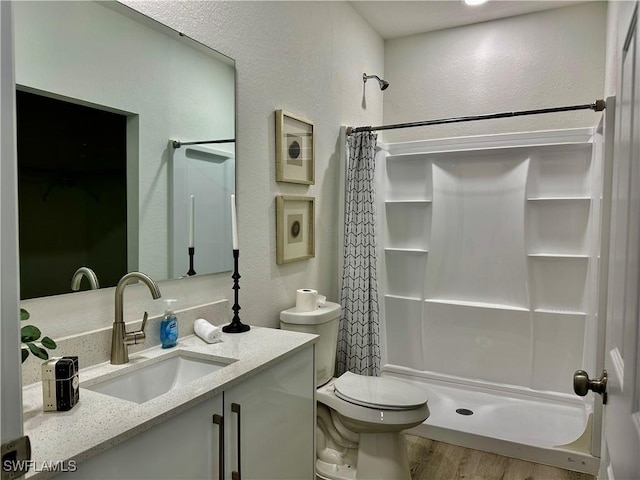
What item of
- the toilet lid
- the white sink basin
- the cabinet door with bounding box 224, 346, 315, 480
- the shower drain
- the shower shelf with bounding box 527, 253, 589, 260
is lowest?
Result: the shower drain

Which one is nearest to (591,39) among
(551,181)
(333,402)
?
(551,181)

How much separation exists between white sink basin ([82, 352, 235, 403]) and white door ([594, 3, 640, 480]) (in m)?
1.06

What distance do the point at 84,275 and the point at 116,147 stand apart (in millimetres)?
437

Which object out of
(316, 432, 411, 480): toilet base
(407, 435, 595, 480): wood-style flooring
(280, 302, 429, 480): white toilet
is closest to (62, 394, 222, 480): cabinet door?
(280, 302, 429, 480): white toilet

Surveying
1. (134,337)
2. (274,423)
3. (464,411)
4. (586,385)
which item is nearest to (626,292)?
(586,385)

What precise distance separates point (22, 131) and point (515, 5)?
10.6ft

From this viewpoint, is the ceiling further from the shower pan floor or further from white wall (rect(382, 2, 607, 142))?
the shower pan floor

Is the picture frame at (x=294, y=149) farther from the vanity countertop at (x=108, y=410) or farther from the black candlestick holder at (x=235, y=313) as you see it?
the vanity countertop at (x=108, y=410)

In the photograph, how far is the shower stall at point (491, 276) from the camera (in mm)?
2938

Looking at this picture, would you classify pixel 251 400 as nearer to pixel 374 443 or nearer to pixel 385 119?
pixel 374 443

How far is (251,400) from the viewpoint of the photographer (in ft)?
4.54

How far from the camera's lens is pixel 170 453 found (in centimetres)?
109

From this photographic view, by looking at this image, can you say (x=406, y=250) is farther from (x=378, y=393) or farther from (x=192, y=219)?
(x=192, y=219)

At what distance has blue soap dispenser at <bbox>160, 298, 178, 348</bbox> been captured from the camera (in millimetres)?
1588
